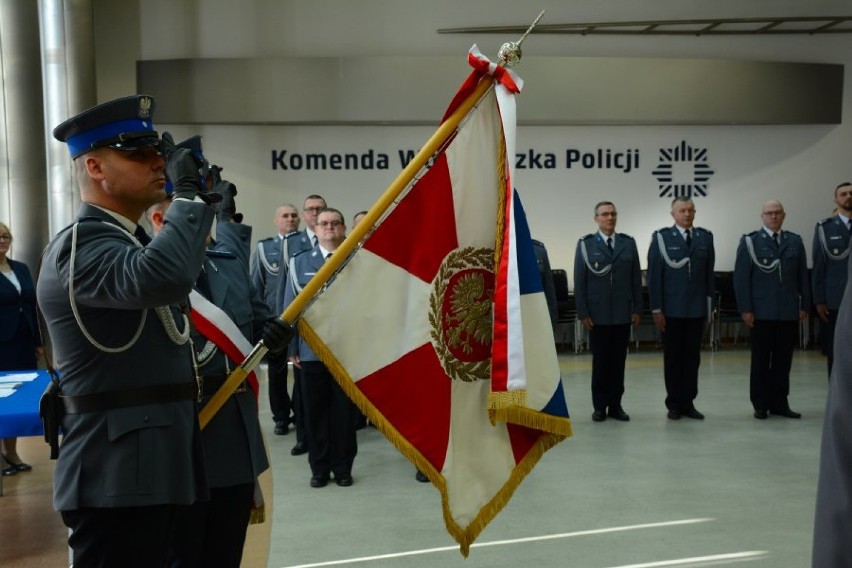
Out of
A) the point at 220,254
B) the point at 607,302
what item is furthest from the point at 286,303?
the point at 220,254

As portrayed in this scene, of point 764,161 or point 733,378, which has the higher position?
point 764,161

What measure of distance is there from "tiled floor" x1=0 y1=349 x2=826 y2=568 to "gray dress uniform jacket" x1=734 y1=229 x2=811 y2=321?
805mm

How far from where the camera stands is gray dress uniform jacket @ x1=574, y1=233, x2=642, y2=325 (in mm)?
6547

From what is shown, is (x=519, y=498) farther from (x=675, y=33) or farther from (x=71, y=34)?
(x=675, y=33)

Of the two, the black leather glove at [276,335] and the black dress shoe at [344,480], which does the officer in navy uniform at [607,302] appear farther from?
the black leather glove at [276,335]

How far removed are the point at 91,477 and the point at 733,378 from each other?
7.31 metres

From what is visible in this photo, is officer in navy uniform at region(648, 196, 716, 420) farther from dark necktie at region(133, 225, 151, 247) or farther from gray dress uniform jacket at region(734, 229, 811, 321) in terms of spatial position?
dark necktie at region(133, 225, 151, 247)

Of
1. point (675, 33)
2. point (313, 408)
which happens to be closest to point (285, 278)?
point (313, 408)

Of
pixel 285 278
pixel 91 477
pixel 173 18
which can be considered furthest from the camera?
pixel 173 18

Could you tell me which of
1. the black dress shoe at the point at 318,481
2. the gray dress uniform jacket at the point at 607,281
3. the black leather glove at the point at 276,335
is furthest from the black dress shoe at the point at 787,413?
the black leather glove at the point at 276,335

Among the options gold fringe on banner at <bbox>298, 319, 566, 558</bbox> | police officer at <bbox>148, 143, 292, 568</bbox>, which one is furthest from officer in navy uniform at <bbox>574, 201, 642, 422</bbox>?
police officer at <bbox>148, 143, 292, 568</bbox>

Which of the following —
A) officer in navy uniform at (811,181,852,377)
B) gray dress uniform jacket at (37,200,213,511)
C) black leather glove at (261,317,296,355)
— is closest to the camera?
gray dress uniform jacket at (37,200,213,511)

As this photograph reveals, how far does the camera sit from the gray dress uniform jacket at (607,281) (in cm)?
655

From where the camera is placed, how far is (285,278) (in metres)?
5.60
